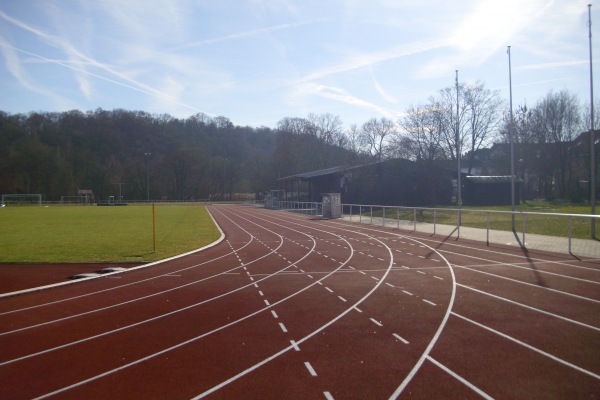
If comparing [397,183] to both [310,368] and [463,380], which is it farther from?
[463,380]

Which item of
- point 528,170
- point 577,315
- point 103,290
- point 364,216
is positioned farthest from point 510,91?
point 528,170

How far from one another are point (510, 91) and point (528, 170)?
43265 mm

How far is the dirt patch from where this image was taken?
12.2 metres

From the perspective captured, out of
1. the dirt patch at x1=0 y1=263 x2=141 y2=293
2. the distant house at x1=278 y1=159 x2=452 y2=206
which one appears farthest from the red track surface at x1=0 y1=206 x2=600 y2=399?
the distant house at x1=278 y1=159 x2=452 y2=206

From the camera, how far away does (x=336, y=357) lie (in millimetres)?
6328

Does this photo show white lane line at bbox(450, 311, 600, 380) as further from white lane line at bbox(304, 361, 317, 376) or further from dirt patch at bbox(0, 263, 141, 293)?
dirt patch at bbox(0, 263, 141, 293)

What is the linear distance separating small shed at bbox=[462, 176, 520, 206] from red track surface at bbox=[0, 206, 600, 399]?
1536 inches

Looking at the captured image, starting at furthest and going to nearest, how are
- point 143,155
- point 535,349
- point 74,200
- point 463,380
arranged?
point 143,155, point 74,200, point 535,349, point 463,380

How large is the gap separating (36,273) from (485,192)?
1832 inches

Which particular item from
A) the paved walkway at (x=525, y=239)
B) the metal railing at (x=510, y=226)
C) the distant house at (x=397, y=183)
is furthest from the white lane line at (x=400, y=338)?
the distant house at (x=397, y=183)

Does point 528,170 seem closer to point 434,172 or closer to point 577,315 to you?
point 434,172

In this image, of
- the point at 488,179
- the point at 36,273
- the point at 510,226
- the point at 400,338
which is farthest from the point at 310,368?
Result: the point at 488,179

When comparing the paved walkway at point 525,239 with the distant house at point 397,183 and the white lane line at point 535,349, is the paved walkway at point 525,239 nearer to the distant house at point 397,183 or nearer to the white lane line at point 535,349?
the white lane line at point 535,349

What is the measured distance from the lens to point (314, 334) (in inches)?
292
